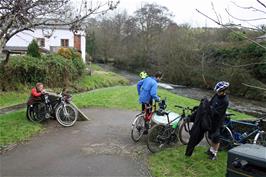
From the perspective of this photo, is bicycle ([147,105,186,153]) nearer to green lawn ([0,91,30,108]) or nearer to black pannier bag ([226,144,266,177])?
black pannier bag ([226,144,266,177])

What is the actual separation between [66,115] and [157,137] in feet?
12.2

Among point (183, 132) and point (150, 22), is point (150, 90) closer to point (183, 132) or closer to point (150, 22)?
point (183, 132)

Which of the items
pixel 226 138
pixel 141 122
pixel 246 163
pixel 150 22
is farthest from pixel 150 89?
pixel 150 22

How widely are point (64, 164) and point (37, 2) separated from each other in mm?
3800

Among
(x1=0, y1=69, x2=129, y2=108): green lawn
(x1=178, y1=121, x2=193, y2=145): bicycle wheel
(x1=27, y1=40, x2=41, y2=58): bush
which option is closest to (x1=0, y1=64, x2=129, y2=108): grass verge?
(x1=0, y1=69, x2=129, y2=108): green lawn

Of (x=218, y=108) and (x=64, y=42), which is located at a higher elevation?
(x=64, y=42)

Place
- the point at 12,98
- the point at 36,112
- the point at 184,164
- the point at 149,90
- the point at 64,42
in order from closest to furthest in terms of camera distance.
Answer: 1. the point at 184,164
2. the point at 149,90
3. the point at 36,112
4. the point at 12,98
5. the point at 64,42

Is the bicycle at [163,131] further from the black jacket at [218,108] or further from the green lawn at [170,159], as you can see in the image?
the black jacket at [218,108]

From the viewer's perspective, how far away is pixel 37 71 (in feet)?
69.7

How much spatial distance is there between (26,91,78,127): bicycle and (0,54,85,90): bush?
924cm

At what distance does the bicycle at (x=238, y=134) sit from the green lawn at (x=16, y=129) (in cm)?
522

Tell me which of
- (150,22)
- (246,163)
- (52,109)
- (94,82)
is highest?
(150,22)

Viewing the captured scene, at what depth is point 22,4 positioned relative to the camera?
7.58 meters

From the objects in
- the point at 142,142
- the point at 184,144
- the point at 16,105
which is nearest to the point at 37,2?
the point at 142,142
